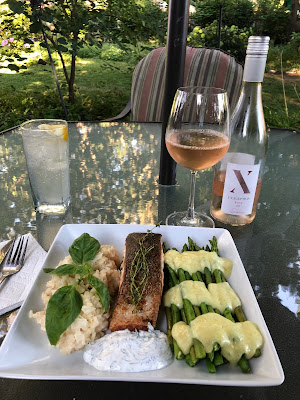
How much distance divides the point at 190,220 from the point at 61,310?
547 mm

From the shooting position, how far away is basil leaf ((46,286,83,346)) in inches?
24.3

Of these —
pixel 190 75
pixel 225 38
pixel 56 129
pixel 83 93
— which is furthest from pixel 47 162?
pixel 225 38

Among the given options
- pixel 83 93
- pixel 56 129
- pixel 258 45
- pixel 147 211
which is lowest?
pixel 83 93

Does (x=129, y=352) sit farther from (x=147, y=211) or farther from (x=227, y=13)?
(x=227, y=13)

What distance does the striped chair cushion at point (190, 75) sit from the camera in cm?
240

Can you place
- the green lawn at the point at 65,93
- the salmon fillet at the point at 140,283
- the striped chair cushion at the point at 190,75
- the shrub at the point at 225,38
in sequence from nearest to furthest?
the salmon fillet at the point at 140,283 → the striped chair cushion at the point at 190,75 → the green lawn at the point at 65,93 → the shrub at the point at 225,38

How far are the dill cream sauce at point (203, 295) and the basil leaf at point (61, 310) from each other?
18cm

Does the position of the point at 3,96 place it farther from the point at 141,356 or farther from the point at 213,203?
the point at 141,356

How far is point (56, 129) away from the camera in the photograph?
1068 mm

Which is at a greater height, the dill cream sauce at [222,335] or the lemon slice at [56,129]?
the lemon slice at [56,129]

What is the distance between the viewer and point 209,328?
64cm

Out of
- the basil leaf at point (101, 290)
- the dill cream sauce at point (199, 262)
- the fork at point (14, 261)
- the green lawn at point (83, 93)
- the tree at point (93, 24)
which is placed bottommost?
the green lawn at point (83, 93)

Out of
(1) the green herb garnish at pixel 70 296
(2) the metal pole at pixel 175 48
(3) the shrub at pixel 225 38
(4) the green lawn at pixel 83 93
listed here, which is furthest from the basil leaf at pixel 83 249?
(3) the shrub at pixel 225 38

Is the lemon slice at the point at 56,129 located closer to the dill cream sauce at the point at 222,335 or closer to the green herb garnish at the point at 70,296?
the green herb garnish at the point at 70,296
